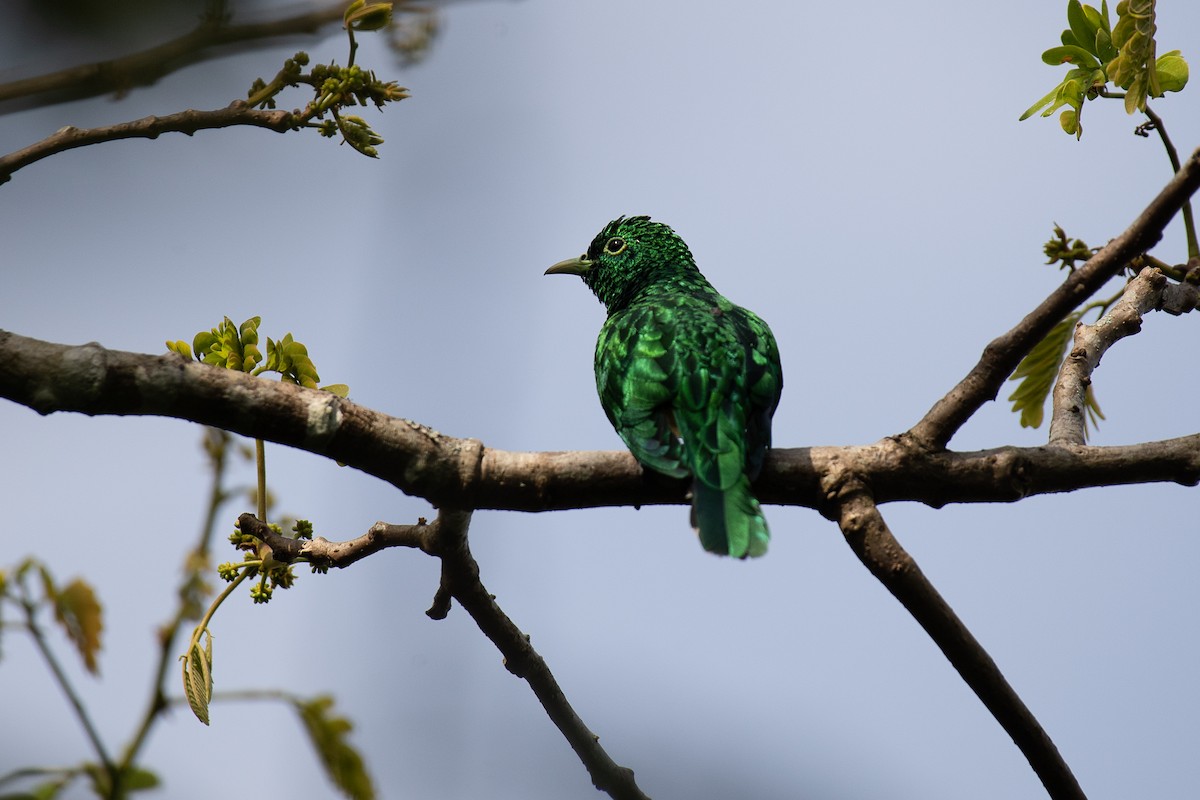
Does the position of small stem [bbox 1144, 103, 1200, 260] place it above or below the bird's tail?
above

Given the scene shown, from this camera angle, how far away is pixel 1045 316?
3041mm

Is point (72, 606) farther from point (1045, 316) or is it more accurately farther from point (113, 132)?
point (1045, 316)

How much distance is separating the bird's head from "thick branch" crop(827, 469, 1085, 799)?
116 inches

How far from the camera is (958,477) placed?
10.5ft

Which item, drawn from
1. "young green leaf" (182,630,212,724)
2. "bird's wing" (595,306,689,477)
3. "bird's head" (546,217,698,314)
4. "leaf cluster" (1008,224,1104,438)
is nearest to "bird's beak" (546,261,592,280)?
"bird's head" (546,217,698,314)

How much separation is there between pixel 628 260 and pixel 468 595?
→ 2998 mm

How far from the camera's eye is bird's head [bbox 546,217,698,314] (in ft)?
19.2

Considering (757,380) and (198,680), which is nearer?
(198,680)

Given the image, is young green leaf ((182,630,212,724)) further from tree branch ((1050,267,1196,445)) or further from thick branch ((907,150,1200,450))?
tree branch ((1050,267,1196,445))

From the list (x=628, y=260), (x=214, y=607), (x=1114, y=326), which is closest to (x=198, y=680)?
(x=214, y=607)

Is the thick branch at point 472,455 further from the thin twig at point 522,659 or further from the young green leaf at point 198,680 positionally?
the young green leaf at point 198,680

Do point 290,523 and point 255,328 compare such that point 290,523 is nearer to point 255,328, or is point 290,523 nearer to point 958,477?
point 255,328

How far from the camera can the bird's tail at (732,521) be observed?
3.41 meters

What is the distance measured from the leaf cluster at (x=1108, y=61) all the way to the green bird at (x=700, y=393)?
1.32 m
